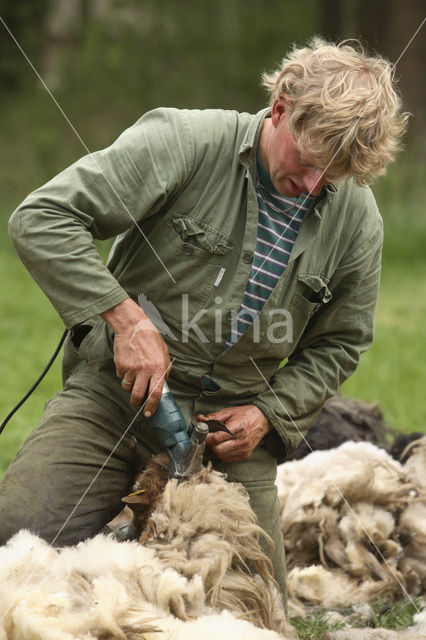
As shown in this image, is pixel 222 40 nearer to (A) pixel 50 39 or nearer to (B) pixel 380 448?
(A) pixel 50 39

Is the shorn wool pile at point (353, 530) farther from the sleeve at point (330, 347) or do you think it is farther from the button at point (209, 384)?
the button at point (209, 384)

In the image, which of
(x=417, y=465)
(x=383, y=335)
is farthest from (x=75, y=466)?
(x=383, y=335)

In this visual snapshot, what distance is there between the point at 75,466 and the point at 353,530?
119 centimetres

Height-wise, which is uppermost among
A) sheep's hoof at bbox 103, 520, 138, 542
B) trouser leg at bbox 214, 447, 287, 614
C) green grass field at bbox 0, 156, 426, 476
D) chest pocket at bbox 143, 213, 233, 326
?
chest pocket at bbox 143, 213, 233, 326

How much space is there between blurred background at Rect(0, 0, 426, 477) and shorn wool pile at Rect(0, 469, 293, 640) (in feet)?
6.32

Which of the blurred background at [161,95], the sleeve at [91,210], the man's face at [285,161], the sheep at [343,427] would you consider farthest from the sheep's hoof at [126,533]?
the blurred background at [161,95]

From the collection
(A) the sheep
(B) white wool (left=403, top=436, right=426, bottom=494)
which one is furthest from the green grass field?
(B) white wool (left=403, top=436, right=426, bottom=494)

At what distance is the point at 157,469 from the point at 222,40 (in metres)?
16.8

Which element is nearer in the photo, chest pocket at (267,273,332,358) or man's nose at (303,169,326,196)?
man's nose at (303,169,326,196)

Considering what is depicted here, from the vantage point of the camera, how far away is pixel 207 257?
301cm

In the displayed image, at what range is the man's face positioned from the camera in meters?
2.87

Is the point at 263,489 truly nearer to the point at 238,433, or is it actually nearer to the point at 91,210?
the point at 238,433

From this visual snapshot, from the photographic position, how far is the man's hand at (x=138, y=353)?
9.05 feet

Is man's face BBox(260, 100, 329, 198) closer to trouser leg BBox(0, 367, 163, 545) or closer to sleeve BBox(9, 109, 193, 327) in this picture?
sleeve BBox(9, 109, 193, 327)
